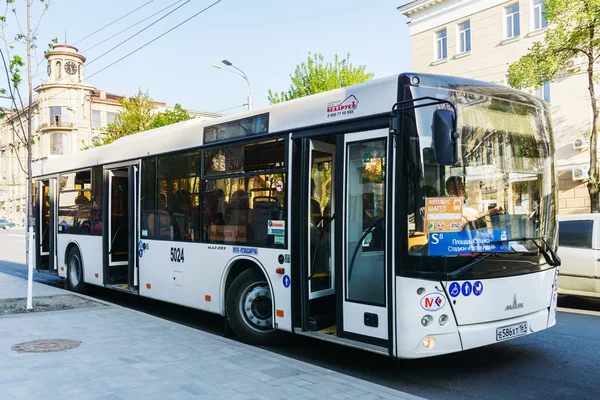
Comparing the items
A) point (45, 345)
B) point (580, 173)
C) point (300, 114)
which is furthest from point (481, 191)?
point (580, 173)

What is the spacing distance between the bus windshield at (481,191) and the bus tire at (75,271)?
9285 millimetres

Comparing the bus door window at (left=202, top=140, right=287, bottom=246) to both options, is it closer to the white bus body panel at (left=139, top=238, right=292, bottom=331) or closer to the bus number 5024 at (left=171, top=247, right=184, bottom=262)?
the white bus body panel at (left=139, top=238, right=292, bottom=331)

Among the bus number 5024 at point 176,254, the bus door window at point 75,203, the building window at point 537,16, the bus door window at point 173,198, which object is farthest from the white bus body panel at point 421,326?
the building window at point 537,16

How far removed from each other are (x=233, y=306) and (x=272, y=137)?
243cm

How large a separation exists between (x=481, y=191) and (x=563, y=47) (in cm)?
1273

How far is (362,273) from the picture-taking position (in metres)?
6.16

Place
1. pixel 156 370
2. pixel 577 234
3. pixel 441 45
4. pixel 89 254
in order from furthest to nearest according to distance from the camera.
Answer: pixel 441 45 → pixel 89 254 → pixel 577 234 → pixel 156 370

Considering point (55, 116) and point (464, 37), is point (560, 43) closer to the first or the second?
point (464, 37)

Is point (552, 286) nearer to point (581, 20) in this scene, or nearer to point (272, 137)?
point (272, 137)

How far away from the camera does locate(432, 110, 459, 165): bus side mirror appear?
5.38 m

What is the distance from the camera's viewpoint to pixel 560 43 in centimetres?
1634

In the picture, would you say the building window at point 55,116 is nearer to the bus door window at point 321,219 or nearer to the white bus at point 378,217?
the white bus at point 378,217

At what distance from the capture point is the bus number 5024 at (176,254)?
29.8 ft

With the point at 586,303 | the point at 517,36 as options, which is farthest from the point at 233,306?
the point at 517,36
